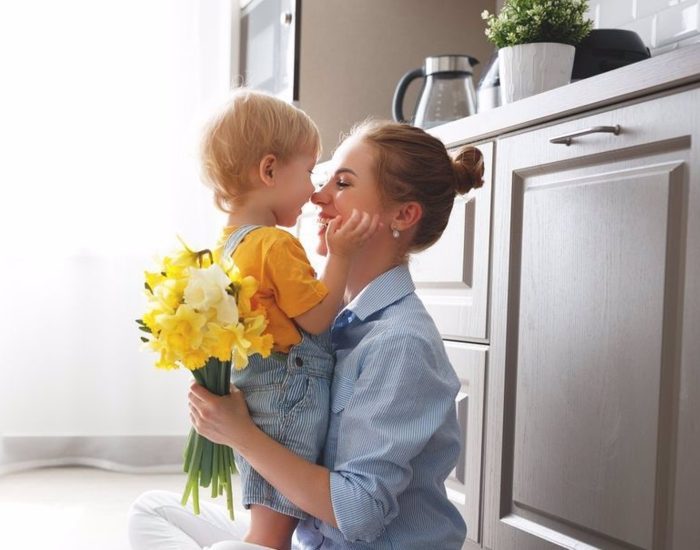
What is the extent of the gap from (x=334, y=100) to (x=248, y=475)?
1.51 m

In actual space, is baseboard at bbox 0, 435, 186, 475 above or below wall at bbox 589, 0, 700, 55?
below

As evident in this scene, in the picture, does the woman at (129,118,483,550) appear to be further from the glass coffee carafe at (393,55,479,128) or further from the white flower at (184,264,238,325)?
the glass coffee carafe at (393,55,479,128)

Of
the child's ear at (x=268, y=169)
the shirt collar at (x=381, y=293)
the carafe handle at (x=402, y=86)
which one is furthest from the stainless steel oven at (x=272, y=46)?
the shirt collar at (x=381, y=293)

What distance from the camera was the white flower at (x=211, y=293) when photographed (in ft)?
3.78

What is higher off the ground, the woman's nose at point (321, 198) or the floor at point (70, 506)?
the woman's nose at point (321, 198)

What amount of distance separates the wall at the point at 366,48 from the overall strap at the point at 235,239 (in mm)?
1178

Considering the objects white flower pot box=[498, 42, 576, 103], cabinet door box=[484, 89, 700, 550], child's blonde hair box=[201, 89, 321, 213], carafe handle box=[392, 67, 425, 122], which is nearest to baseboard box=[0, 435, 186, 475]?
carafe handle box=[392, 67, 425, 122]

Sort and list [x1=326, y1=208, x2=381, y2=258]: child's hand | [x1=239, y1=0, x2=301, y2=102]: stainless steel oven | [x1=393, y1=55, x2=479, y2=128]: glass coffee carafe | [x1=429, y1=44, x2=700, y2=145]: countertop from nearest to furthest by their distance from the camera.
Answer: [x1=429, y1=44, x2=700, y2=145]: countertop → [x1=326, y1=208, x2=381, y2=258]: child's hand → [x1=393, y1=55, x2=479, y2=128]: glass coffee carafe → [x1=239, y1=0, x2=301, y2=102]: stainless steel oven

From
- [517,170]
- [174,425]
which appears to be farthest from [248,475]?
[174,425]

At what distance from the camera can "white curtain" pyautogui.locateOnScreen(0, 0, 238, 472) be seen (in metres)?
3.15

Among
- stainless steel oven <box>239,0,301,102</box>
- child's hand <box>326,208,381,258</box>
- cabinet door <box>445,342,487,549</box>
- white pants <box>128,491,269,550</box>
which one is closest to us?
child's hand <box>326,208,381,258</box>

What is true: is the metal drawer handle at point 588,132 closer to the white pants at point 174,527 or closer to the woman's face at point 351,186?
the woman's face at point 351,186

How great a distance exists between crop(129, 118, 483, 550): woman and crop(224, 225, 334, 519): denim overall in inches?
1.1

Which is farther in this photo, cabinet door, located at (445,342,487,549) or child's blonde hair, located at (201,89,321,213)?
cabinet door, located at (445,342,487,549)
